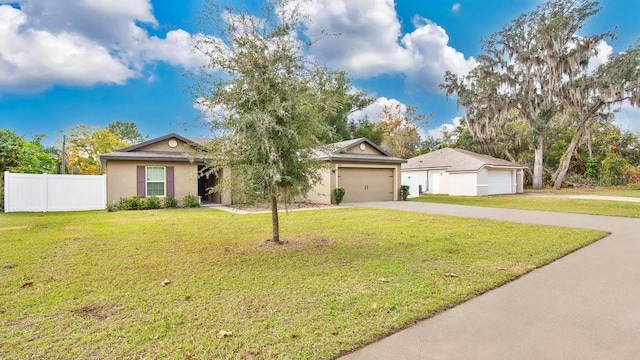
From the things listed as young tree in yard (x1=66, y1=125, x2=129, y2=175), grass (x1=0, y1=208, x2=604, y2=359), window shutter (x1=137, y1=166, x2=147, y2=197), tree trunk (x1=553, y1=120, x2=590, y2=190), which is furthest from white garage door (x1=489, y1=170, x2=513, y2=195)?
young tree in yard (x1=66, y1=125, x2=129, y2=175)

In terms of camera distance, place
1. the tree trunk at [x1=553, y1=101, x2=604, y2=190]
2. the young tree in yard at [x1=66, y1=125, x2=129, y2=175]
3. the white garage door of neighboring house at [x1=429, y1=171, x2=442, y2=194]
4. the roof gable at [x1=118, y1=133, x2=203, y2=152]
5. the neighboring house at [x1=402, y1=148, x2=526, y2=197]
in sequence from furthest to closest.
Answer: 1. the young tree in yard at [x1=66, y1=125, x2=129, y2=175]
2. the white garage door of neighboring house at [x1=429, y1=171, x2=442, y2=194]
3. the tree trunk at [x1=553, y1=101, x2=604, y2=190]
4. the neighboring house at [x1=402, y1=148, x2=526, y2=197]
5. the roof gable at [x1=118, y1=133, x2=203, y2=152]

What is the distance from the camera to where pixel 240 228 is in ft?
30.3

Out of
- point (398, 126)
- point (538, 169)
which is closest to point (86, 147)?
point (398, 126)

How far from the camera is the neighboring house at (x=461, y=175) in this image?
929 inches

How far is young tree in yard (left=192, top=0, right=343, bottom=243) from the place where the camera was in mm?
6051

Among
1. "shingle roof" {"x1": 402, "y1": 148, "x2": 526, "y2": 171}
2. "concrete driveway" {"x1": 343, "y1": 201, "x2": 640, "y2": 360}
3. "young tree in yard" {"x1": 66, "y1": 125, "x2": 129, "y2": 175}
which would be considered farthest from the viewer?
"young tree in yard" {"x1": 66, "y1": 125, "x2": 129, "y2": 175}

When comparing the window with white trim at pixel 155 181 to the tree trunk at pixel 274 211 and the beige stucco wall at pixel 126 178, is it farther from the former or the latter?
the tree trunk at pixel 274 211

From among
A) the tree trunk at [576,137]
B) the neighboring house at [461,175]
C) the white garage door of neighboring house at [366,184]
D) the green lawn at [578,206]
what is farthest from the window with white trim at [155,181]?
the tree trunk at [576,137]

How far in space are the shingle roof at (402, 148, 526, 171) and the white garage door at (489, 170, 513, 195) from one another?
0.65 meters

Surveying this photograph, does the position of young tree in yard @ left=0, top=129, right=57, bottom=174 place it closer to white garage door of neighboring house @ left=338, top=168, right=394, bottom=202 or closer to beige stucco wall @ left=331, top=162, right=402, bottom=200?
beige stucco wall @ left=331, top=162, right=402, bottom=200

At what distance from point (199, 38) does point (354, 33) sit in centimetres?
1136

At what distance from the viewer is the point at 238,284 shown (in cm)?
452

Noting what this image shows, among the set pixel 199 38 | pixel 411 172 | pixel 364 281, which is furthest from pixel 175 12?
pixel 411 172

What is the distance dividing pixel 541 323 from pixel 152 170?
51.6 ft
